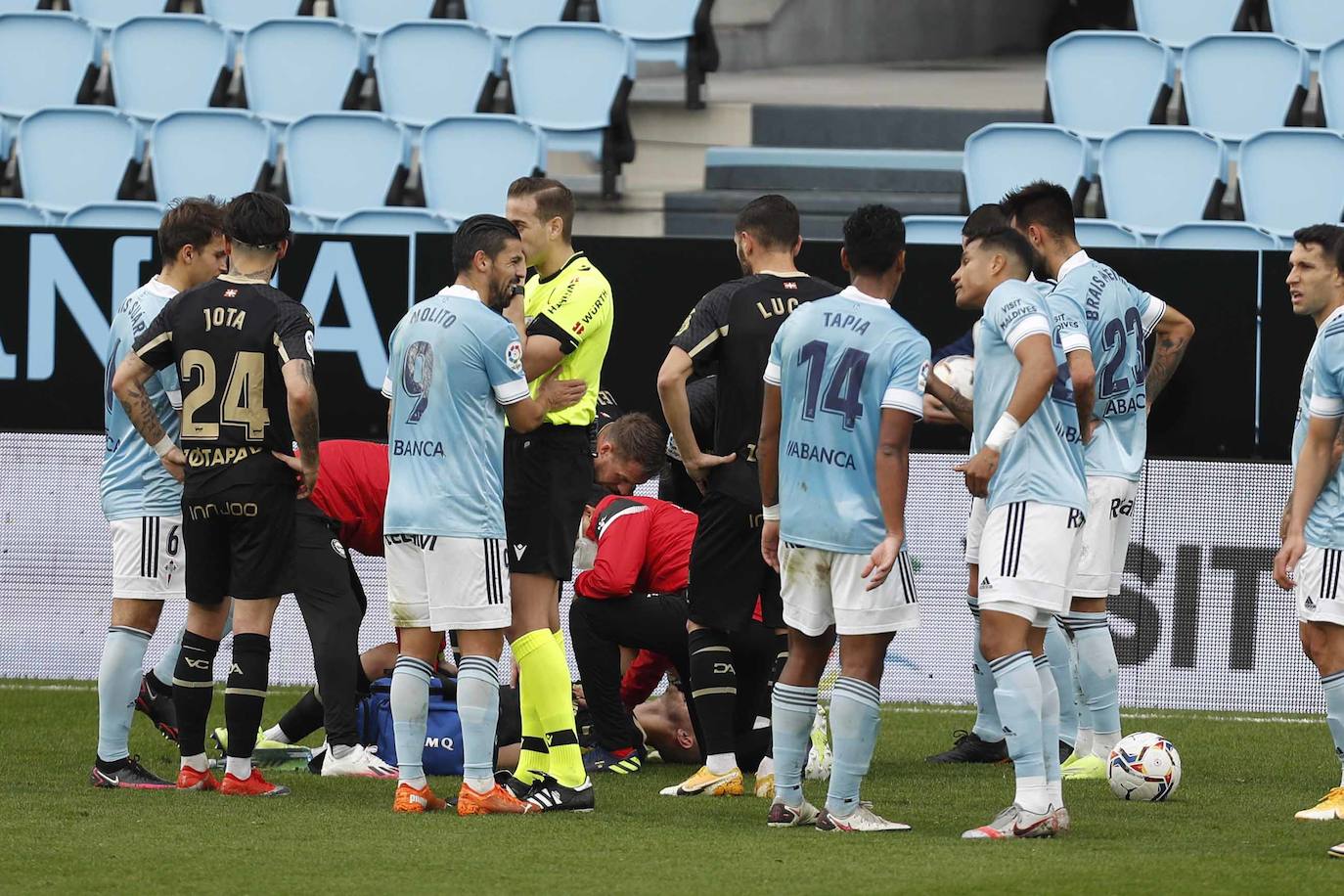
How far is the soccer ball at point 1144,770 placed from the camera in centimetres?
708

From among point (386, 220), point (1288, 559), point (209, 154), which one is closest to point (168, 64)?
point (209, 154)

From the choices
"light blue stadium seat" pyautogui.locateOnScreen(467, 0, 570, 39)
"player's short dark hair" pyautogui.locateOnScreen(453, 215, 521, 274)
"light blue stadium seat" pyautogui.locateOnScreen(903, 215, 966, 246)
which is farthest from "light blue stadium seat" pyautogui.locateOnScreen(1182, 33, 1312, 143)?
"player's short dark hair" pyautogui.locateOnScreen(453, 215, 521, 274)

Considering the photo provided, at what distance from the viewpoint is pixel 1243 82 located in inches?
524

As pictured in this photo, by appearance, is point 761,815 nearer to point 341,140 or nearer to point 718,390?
point 718,390

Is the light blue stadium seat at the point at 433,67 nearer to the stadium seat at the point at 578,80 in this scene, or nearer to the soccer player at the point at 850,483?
the stadium seat at the point at 578,80

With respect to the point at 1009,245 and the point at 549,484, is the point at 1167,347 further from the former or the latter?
the point at 549,484

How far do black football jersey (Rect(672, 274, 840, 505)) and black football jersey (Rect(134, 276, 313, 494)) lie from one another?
142 cm

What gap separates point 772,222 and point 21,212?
821cm

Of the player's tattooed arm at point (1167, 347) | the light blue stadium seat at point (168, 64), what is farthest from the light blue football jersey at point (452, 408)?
the light blue stadium seat at point (168, 64)

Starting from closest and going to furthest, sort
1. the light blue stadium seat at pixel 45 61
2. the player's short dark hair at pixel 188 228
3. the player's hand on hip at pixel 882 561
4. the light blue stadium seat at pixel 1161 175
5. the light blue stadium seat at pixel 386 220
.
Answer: the player's hand on hip at pixel 882 561 < the player's short dark hair at pixel 188 228 < the light blue stadium seat at pixel 386 220 < the light blue stadium seat at pixel 1161 175 < the light blue stadium seat at pixel 45 61

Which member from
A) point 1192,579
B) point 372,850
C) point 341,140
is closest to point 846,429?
point 372,850

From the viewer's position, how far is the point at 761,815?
6.66 m

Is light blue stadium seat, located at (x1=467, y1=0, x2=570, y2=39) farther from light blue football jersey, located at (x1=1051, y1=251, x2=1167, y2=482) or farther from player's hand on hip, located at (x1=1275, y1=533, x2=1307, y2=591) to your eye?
player's hand on hip, located at (x1=1275, y1=533, x2=1307, y2=591)

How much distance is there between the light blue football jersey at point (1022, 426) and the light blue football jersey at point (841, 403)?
0.72 ft
